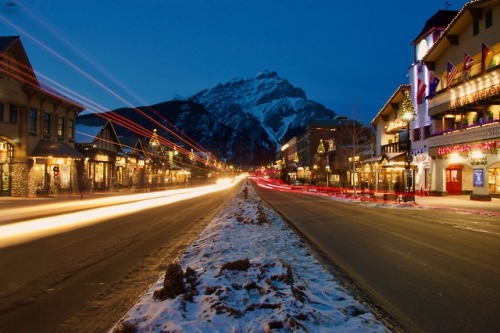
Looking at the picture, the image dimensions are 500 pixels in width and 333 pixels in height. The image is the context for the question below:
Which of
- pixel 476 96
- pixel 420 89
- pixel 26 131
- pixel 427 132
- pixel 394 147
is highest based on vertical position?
pixel 420 89

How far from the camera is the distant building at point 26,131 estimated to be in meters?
30.2

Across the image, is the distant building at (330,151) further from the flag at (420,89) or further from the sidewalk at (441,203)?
the sidewalk at (441,203)

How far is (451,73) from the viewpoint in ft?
112

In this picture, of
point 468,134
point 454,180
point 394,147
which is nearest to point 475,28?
point 468,134

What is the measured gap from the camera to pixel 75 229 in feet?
49.4

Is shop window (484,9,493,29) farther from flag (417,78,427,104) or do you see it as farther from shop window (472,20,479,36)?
flag (417,78,427,104)

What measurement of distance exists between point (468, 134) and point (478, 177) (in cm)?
327

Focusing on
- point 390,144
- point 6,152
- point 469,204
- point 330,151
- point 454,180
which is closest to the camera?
point 469,204

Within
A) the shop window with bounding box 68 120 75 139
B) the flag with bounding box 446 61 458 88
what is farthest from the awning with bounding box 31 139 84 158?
the flag with bounding box 446 61 458 88

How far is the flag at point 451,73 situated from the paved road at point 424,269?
70.7ft

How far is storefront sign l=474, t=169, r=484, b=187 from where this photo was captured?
101ft

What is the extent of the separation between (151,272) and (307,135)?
3821 inches

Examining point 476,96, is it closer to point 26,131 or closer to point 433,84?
point 433,84

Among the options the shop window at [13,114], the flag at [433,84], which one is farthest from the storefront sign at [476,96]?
the shop window at [13,114]
